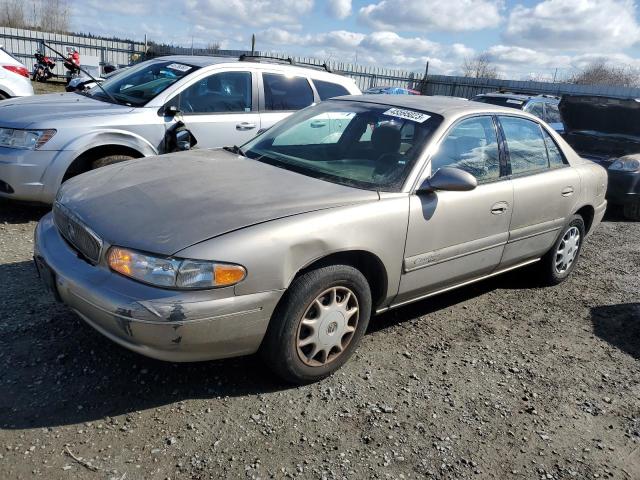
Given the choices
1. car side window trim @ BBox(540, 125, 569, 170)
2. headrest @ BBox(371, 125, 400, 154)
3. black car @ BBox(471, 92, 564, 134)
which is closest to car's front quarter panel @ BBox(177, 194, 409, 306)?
headrest @ BBox(371, 125, 400, 154)

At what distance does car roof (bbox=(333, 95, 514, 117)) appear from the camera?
3725 mm

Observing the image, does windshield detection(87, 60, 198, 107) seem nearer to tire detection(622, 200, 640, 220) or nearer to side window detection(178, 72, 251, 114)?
side window detection(178, 72, 251, 114)

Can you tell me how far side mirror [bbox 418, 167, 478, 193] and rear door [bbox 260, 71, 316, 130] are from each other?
3124 mm

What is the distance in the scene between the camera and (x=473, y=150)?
376cm

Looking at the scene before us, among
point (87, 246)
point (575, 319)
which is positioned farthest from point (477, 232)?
point (87, 246)

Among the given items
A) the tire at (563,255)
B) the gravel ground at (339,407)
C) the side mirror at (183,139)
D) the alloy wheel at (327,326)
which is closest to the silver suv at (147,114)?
the side mirror at (183,139)

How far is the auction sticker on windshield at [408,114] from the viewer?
11.9 ft

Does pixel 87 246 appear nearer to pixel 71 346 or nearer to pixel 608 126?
pixel 71 346

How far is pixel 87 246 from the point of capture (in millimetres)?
2766

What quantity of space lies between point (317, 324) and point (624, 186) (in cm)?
644

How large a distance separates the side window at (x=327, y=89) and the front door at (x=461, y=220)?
9.93ft

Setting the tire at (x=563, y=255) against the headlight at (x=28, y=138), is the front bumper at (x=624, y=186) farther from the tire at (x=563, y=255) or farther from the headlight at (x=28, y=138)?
the headlight at (x=28, y=138)

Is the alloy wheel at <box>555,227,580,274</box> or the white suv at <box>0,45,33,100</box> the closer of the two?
the alloy wheel at <box>555,227,580,274</box>

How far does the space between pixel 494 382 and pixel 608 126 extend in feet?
22.2
